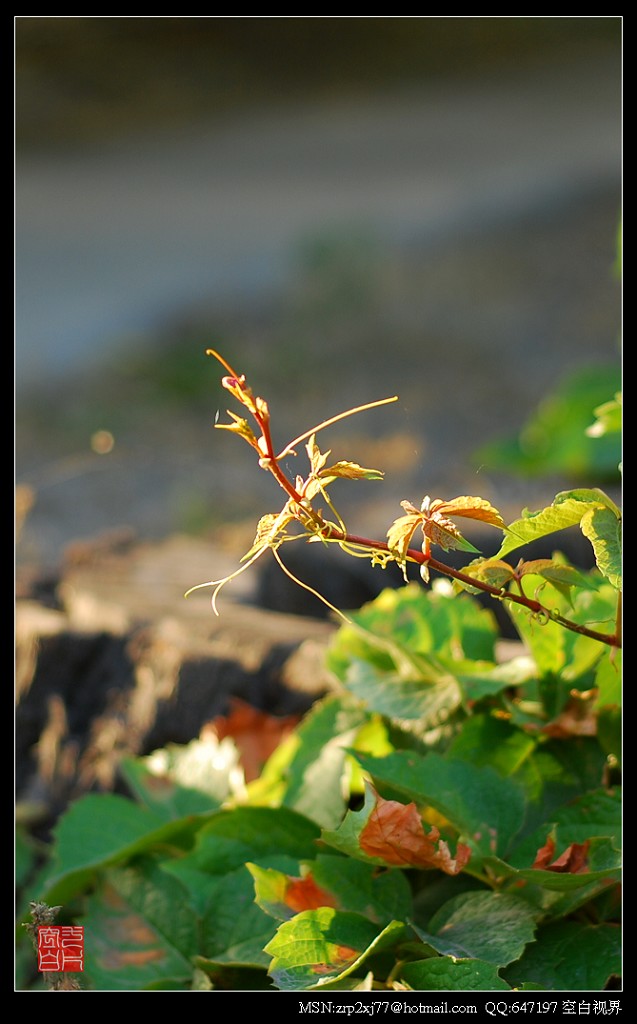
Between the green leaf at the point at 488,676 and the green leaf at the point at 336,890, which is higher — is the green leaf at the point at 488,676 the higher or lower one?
the higher one

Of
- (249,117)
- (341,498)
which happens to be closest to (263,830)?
(341,498)

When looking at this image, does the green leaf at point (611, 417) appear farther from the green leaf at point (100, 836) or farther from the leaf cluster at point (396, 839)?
the green leaf at point (100, 836)

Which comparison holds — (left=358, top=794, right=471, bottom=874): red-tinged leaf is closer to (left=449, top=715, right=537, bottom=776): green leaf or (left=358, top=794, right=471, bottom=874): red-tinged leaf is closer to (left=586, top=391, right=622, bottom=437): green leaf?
(left=449, top=715, right=537, bottom=776): green leaf

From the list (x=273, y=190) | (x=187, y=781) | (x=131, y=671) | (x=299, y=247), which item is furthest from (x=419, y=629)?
(x=273, y=190)

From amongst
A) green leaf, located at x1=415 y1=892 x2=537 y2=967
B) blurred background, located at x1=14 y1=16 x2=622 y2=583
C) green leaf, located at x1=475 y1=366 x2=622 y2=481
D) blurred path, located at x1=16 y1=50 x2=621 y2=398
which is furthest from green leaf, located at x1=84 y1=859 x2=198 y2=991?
blurred path, located at x1=16 y1=50 x2=621 y2=398

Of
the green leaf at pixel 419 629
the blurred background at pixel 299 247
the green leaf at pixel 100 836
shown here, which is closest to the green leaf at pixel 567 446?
the blurred background at pixel 299 247
